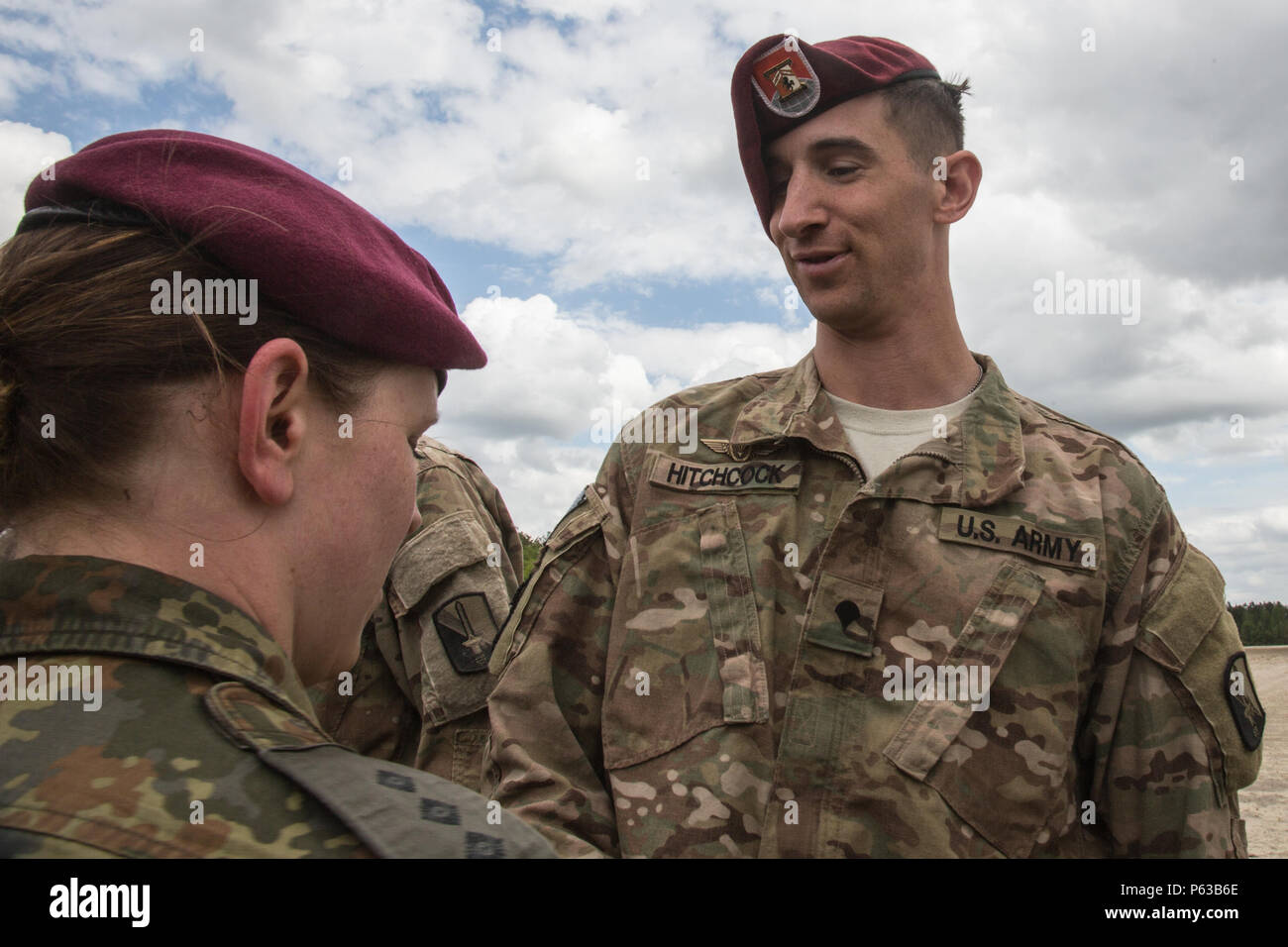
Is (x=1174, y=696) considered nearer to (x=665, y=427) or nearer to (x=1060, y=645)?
(x=1060, y=645)

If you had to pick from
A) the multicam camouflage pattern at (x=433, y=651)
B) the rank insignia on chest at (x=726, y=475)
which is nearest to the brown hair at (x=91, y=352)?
the rank insignia on chest at (x=726, y=475)

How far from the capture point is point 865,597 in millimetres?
2434

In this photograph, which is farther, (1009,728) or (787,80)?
(787,80)

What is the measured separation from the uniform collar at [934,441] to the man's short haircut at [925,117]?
70 cm

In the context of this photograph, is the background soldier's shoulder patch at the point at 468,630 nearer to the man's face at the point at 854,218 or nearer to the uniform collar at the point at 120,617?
the man's face at the point at 854,218

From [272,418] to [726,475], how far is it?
1591mm

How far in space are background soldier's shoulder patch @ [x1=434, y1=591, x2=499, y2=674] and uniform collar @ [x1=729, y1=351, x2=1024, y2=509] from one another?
0.96m

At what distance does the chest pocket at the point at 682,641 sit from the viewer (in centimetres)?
242

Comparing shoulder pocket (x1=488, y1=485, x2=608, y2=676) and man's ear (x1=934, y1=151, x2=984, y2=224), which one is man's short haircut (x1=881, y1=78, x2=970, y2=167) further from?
shoulder pocket (x1=488, y1=485, x2=608, y2=676)

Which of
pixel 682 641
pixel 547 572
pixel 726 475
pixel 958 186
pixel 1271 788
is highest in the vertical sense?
pixel 958 186

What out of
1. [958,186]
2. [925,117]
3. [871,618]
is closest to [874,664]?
[871,618]

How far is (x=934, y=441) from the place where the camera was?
8.57 feet

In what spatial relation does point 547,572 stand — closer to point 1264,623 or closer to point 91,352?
point 91,352
